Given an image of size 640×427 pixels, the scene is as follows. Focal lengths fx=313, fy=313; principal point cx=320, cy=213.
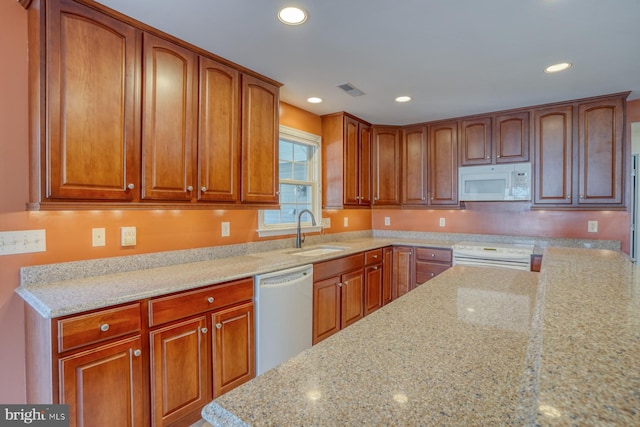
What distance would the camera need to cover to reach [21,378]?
1630mm

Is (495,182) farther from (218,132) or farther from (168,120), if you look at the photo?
(168,120)

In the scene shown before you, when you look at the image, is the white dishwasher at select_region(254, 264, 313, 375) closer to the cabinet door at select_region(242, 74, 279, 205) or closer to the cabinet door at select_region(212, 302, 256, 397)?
the cabinet door at select_region(212, 302, 256, 397)

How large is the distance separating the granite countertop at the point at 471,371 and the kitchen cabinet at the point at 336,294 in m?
1.56

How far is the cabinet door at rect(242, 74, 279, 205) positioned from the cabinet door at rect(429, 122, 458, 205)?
2160 millimetres

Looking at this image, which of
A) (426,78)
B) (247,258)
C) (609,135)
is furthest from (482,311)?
(609,135)

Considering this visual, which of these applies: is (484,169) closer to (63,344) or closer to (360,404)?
(360,404)

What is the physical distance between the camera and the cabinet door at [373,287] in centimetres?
343

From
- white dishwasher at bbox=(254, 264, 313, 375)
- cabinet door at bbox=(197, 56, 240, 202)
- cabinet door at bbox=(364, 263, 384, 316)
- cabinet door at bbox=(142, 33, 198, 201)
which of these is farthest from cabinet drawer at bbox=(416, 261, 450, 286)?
cabinet door at bbox=(142, 33, 198, 201)

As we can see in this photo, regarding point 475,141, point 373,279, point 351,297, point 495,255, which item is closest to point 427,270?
point 373,279

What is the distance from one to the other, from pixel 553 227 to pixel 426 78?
7.37 ft

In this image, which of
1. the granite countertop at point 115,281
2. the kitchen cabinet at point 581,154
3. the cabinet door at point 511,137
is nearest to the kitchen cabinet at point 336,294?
the granite countertop at point 115,281

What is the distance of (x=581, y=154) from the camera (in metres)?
3.07

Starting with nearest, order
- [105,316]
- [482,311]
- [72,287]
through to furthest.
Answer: [482,311]
[105,316]
[72,287]

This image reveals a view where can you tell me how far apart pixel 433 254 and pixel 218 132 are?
8.69 feet
